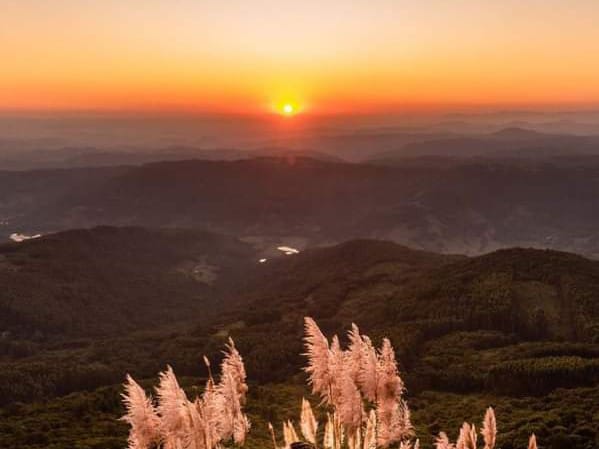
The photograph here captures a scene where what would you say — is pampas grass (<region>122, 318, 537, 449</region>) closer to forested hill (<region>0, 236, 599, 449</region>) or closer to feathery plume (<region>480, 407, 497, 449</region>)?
feathery plume (<region>480, 407, 497, 449</region>)

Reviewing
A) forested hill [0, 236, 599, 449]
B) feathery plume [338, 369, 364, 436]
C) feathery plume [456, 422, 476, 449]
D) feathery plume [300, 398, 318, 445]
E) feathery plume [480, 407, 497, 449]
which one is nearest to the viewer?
feathery plume [456, 422, 476, 449]

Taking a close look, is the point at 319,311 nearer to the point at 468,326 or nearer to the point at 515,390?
the point at 468,326

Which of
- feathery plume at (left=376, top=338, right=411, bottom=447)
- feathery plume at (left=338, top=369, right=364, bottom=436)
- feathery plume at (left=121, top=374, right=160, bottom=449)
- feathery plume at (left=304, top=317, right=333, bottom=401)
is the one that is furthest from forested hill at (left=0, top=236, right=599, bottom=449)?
feathery plume at (left=121, top=374, right=160, bottom=449)

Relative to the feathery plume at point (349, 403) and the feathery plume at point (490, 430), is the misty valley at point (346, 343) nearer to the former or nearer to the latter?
the feathery plume at point (490, 430)

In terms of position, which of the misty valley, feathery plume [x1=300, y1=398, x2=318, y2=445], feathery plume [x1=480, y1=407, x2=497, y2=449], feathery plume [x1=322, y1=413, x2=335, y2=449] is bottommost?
the misty valley

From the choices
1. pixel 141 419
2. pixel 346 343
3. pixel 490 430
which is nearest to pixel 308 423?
pixel 141 419

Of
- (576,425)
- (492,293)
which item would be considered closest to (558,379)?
(576,425)

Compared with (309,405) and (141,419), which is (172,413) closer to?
(141,419)

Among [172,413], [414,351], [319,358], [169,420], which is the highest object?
[319,358]
